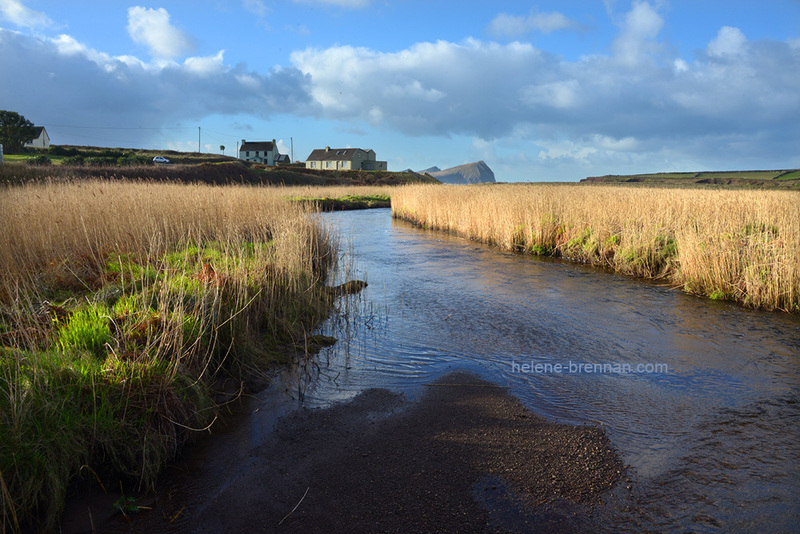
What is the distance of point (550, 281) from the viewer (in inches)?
431

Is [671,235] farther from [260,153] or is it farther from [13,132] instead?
[260,153]

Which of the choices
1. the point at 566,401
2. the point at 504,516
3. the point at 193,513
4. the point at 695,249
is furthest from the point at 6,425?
the point at 695,249

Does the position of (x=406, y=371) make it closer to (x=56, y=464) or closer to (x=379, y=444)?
(x=379, y=444)

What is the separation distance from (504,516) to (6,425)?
3529 millimetres

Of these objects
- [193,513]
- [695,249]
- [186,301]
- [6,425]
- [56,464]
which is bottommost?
[193,513]

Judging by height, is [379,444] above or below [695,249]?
below

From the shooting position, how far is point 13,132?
5791cm

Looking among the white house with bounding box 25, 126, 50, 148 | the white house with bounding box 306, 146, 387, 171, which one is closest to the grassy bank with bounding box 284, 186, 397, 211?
the white house with bounding box 306, 146, 387, 171

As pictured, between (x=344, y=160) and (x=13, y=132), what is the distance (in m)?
47.0

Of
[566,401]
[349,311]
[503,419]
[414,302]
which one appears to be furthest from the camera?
[414,302]

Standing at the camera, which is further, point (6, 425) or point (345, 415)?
point (345, 415)

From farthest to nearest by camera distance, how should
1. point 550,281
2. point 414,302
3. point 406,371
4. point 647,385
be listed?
point 550,281, point 414,302, point 406,371, point 647,385

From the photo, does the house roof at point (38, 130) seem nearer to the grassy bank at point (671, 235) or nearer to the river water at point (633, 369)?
the grassy bank at point (671, 235)

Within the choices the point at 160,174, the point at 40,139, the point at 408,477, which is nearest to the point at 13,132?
the point at 40,139
